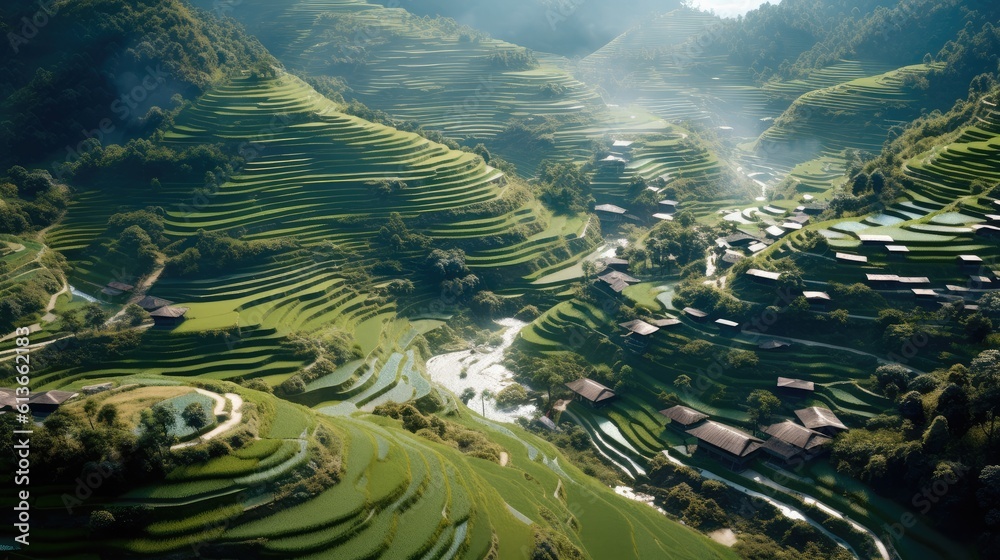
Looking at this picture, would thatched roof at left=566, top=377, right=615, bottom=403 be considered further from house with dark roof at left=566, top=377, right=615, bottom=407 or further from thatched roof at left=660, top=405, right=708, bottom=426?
thatched roof at left=660, top=405, right=708, bottom=426

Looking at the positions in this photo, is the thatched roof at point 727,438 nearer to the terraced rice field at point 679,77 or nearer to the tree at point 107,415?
the tree at point 107,415

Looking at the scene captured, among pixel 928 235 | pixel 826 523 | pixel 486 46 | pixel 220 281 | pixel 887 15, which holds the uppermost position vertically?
pixel 887 15

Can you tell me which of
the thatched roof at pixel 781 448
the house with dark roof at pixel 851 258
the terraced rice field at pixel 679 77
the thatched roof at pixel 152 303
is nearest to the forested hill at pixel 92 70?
the thatched roof at pixel 152 303

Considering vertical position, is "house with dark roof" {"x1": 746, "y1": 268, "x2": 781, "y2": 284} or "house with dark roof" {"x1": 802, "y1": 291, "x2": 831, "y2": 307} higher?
"house with dark roof" {"x1": 746, "y1": 268, "x2": 781, "y2": 284}

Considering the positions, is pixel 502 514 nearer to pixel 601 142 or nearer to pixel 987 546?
pixel 987 546

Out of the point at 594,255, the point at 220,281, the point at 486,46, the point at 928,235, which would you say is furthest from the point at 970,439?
the point at 486,46

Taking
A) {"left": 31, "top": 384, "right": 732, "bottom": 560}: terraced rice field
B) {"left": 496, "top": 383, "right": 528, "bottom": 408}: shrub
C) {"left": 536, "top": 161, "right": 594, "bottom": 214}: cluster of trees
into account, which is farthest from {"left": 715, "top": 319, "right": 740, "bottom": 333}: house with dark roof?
{"left": 536, "top": 161, "right": 594, "bottom": 214}: cluster of trees

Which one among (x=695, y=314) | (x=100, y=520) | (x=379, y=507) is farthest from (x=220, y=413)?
(x=695, y=314)
